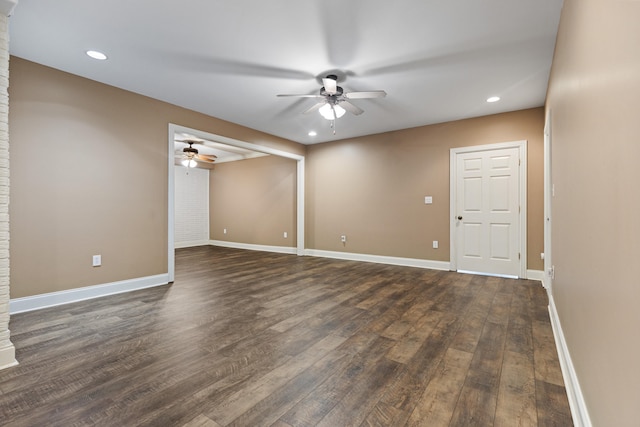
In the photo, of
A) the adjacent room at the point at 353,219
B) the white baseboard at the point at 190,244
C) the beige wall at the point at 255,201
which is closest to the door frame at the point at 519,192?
Answer: the adjacent room at the point at 353,219

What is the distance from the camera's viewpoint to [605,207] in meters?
1.10

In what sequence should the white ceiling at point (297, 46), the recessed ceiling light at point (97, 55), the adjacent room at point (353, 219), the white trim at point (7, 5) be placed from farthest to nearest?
1. the recessed ceiling light at point (97, 55)
2. the white ceiling at point (297, 46)
3. the white trim at point (7, 5)
4. the adjacent room at point (353, 219)

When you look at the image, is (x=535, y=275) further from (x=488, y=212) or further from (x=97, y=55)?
(x=97, y=55)

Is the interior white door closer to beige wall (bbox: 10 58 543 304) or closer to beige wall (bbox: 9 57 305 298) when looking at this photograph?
beige wall (bbox: 10 58 543 304)

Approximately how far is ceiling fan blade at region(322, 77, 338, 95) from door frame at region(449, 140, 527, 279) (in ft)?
8.78

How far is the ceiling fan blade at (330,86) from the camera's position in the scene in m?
3.15

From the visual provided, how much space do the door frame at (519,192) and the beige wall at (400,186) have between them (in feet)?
Result: 0.21

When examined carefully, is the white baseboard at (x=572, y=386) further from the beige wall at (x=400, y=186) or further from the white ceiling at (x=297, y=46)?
the beige wall at (x=400, y=186)

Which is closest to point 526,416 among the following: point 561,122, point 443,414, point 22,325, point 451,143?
point 443,414

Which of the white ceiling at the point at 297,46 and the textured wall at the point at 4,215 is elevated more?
the white ceiling at the point at 297,46

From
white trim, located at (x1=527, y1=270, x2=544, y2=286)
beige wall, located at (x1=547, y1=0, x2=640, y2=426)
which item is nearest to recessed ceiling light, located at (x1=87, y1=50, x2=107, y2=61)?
beige wall, located at (x1=547, y1=0, x2=640, y2=426)

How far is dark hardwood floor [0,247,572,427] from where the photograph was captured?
1.50m

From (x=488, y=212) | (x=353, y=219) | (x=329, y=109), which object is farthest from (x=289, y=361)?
(x=353, y=219)

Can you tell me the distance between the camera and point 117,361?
6.57 ft
